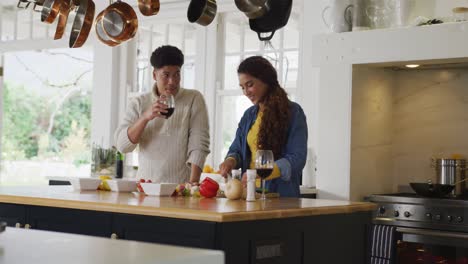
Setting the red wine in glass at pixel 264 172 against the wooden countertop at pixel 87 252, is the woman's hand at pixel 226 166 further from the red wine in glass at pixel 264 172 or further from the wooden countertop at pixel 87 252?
the wooden countertop at pixel 87 252

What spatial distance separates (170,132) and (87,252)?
9.37 feet

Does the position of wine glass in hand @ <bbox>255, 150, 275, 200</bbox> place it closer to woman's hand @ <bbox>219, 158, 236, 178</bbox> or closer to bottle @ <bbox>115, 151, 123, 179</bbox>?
woman's hand @ <bbox>219, 158, 236, 178</bbox>

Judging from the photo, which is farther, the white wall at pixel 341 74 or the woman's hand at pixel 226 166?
the white wall at pixel 341 74

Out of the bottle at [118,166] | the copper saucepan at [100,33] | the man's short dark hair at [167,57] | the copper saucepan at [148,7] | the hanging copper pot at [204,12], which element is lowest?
the bottle at [118,166]

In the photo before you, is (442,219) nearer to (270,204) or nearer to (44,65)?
(270,204)

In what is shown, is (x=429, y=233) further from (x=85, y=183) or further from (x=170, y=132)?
(x=85, y=183)

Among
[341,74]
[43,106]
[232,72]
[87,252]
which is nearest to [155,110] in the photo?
[341,74]

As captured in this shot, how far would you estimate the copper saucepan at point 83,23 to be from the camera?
4.24 metres

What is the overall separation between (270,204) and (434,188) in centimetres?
185

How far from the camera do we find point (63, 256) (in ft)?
4.32

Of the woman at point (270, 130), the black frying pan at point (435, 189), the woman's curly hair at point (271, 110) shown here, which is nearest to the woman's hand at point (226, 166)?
the woman at point (270, 130)

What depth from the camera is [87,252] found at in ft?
4.50

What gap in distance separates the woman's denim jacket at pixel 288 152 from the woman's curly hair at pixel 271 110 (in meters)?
0.04

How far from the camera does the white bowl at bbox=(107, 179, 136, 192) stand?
3840 mm
